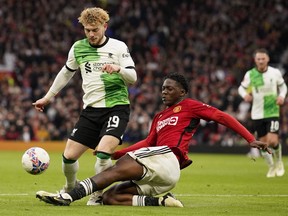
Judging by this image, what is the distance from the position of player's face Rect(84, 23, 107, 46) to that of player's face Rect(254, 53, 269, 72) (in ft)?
23.4

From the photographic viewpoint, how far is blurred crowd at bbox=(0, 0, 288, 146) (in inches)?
1156

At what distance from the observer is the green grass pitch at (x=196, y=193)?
29.6 ft

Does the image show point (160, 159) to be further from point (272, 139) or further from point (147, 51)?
point (147, 51)

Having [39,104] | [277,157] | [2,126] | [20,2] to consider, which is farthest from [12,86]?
[39,104]

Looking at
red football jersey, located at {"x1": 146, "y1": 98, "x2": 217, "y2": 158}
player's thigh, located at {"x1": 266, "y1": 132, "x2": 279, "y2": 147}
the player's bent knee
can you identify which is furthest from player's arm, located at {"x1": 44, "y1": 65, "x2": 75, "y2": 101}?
player's thigh, located at {"x1": 266, "y1": 132, "x2": 279, "y2": 147}

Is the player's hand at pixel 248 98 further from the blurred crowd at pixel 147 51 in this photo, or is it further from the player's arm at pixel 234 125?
the blurred crowd at pixel 147 51

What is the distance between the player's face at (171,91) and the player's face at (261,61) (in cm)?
716

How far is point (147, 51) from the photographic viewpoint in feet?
110

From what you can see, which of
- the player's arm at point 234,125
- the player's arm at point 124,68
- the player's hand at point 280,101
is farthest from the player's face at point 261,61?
the player's arm at point 234,125

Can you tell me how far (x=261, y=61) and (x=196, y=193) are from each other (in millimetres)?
5628

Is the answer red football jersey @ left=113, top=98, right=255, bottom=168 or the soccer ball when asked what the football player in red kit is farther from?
the soccer ball

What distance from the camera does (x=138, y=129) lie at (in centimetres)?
2875

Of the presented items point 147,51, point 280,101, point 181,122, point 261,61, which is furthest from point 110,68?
point 147,51

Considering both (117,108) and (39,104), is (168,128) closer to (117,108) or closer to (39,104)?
(117,108)
